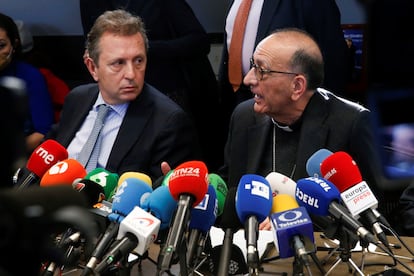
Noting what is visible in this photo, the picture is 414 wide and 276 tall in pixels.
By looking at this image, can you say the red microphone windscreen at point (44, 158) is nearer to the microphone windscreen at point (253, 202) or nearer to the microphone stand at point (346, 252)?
the microphone windscreen at point (253, 202)

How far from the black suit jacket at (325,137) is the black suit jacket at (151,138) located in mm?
227

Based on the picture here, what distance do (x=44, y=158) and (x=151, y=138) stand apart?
717 millimetres

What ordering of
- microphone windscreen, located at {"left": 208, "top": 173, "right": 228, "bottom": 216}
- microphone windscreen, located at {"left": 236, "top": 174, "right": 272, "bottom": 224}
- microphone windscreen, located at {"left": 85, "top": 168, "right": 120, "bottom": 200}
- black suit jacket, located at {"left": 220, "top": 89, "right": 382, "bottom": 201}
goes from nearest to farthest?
1. microphone windscreen, located at {"left": 236, "top": 174, "right": 272, "bottom": 224}
2. microphone windscreen, located at {"left": 208, "top": 173, "right": 228, "bottom": 216}
3. microphone windscreen, located at {"left": 85, "top": 168, "right": 120, "bottom": 200}
4. black suit jacket, located at {"left": 220, "top": 89, "right": 382, "bottom": 201}

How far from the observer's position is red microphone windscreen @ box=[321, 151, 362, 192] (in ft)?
5.25

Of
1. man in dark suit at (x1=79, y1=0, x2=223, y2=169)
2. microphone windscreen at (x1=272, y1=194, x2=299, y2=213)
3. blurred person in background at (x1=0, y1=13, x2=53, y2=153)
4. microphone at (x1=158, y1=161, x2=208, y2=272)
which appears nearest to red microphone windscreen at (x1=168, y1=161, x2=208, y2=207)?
microphone at (x1=158, y1=161, x2=208, y2=272)

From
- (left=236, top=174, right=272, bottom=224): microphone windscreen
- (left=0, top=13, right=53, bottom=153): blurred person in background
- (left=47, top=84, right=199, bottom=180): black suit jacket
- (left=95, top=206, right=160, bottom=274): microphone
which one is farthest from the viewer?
(left=0, top=13, right=53, bottom=153): blurred person in background

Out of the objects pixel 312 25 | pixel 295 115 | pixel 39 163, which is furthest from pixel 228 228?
pixel 312 25

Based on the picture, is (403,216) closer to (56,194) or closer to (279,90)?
(279,90)

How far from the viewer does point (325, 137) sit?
2.39 meters

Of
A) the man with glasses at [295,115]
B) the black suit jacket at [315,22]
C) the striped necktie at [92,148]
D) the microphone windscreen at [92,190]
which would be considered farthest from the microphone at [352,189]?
the black suit jacket at [315,22]

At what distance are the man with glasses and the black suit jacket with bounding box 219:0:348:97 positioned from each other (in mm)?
601

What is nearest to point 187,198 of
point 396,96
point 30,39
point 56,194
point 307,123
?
point 396,96

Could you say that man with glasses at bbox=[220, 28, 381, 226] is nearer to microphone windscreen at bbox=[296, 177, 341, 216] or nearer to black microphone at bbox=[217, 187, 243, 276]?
black microphone at bbox=[217, 187, 243, 276]

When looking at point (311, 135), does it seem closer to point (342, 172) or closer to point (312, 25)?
point (342, 172)
